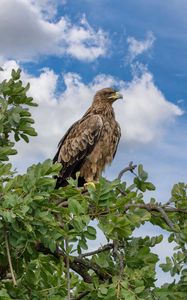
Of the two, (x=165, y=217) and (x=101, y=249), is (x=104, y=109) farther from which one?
(x=101, y=249)

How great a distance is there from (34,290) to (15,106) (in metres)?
1.74

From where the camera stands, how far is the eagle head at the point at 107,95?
10.7 meters

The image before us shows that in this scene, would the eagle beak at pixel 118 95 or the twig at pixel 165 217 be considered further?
the eagle beak at pixel 118 95

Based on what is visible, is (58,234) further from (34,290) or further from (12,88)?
(12,88)

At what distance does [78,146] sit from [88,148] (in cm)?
16

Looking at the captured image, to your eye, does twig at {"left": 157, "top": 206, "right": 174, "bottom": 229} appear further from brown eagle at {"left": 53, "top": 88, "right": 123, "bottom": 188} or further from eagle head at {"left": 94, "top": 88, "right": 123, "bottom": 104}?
eagle head at {"left": 94, "top": 88, "right": 123, "bottom": 104}

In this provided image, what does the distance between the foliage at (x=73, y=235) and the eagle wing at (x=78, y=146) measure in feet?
12.3

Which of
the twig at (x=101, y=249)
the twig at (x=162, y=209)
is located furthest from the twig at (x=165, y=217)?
the twig at (x=101, y=249)

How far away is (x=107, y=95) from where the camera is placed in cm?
1075

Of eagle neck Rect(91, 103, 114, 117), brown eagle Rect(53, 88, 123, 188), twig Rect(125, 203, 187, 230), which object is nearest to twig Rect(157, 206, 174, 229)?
twig Rect(125, 203, 187, 230)

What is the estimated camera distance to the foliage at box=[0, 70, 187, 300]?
4332 mm

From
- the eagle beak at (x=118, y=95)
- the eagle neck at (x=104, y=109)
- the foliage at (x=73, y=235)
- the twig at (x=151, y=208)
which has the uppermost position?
the eagle beak at (x=118, y=95)

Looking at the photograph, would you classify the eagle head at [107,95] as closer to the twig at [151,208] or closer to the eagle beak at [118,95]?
the eagle beak at [118,95]

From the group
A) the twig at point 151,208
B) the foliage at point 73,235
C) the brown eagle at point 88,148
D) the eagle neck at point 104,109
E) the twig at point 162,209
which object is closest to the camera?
Result: the foliage at point 73,235
